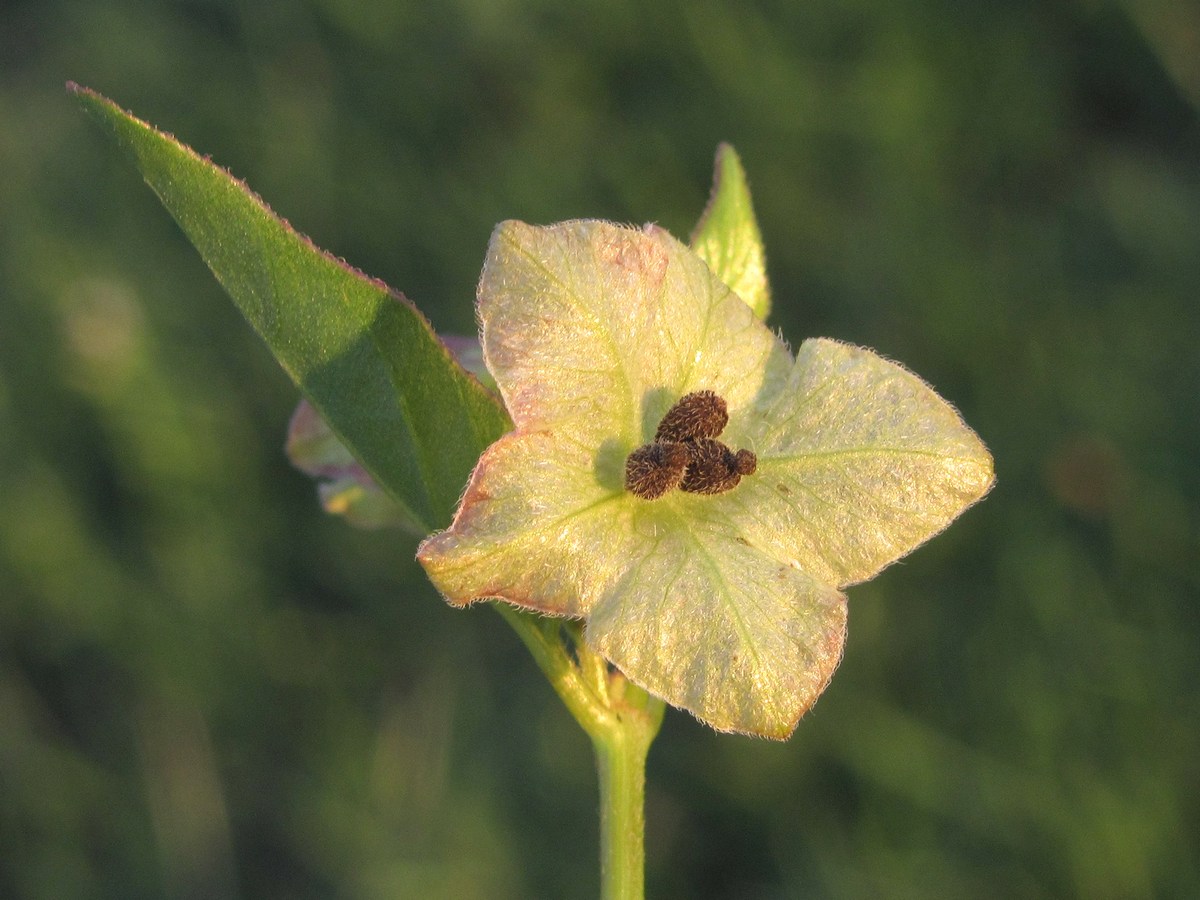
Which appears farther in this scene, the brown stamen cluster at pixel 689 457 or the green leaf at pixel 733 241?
the green leaf at pixel 733 241

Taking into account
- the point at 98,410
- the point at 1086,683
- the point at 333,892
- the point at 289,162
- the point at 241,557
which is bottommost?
the point at 333,892

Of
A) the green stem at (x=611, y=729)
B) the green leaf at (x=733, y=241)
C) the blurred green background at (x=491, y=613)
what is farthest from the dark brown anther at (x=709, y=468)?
the blurred green background at (x=491, y=613)

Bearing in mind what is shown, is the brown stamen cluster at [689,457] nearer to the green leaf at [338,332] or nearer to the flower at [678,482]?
the flower at [678,482]

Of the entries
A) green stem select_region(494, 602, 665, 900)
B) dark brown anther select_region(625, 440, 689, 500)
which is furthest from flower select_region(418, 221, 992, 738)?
green stem select_region(494, 602, 665, 900)

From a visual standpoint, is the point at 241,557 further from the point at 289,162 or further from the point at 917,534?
the point at 917,534


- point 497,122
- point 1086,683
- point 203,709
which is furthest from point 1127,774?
point 497,122

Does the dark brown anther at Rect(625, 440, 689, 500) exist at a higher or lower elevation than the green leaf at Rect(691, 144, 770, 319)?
lower

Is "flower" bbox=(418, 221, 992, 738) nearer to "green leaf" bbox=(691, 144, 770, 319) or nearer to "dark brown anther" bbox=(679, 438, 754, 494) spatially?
"dark brown anther" bbox=(679, 438, 754, 494)
